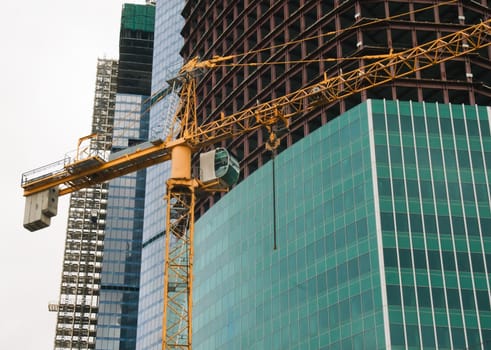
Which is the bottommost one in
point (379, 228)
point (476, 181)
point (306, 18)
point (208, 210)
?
point (379, 228)

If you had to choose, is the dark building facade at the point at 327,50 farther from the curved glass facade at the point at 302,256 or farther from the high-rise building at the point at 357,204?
the curved glass facade at the point at 302,256

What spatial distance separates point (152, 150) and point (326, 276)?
25.3 meters

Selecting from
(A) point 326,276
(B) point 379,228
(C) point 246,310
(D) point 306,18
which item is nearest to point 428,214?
(B) point 379,228

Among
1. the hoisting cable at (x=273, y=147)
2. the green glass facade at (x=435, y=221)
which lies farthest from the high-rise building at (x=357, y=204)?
the hoisting cable at (x=273, y=147)

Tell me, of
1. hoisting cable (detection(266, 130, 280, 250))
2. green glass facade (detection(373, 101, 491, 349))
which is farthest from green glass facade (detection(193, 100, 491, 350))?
hoisting cable (detection(266, 130, 280, 250))

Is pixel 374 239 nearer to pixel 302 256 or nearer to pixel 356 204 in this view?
pixel 356 204

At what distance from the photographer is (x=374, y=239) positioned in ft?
336

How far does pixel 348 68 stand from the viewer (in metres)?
120

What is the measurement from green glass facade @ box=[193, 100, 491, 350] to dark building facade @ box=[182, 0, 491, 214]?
196 inches

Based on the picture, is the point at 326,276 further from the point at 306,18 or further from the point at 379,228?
the point at 306,18

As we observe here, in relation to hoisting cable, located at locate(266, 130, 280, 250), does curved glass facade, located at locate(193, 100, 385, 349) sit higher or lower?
lower

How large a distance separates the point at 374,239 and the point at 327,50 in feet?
106

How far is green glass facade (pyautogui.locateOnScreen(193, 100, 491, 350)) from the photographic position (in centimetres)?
9894

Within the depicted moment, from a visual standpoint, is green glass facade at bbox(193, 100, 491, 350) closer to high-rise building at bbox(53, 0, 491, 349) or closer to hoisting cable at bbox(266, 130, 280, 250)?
high-rise building at bbox(53, 0, 491, 349)
